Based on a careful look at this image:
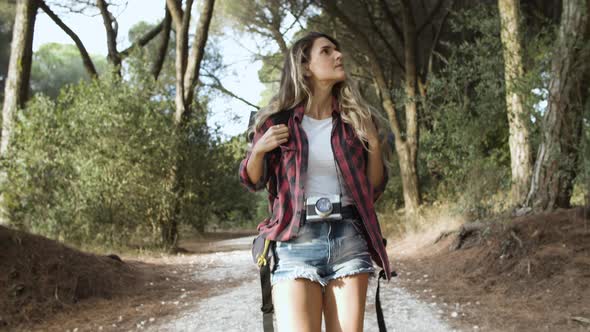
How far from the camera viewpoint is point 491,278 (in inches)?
257

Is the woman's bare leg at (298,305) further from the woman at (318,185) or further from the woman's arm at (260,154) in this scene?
the woman's arm at (260,154)

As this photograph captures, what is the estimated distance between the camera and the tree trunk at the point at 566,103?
6.92 metres

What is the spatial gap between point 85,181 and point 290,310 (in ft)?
31.4

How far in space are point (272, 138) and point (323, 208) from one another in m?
0.33

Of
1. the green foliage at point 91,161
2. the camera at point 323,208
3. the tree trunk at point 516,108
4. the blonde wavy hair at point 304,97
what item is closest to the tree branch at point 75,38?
the green foliage at point 91,161

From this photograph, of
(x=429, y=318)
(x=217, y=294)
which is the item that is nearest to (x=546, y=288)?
(x=429, y=318)

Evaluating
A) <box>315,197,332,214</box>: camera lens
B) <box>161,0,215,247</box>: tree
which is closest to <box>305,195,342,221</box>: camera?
<box>315,197,332,214</box>: camera lens

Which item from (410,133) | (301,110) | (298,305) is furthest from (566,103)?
(410,133)

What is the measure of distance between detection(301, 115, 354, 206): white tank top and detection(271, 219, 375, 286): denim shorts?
0.12 m

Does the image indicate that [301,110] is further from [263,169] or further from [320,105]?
[263,169]

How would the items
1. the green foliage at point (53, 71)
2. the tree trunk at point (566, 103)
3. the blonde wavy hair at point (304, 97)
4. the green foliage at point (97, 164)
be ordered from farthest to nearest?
the green foliage at point (53, 71)
the green foliage at point (97, 164)
the tree trunk at point (566, 103)
the blonde wavy hair at point (304, 97)

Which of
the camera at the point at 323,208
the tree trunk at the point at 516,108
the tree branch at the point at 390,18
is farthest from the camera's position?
the tree branch at the point at 390,18

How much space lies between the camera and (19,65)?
10539 mm

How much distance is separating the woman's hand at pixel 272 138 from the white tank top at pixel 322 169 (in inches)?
4.6
